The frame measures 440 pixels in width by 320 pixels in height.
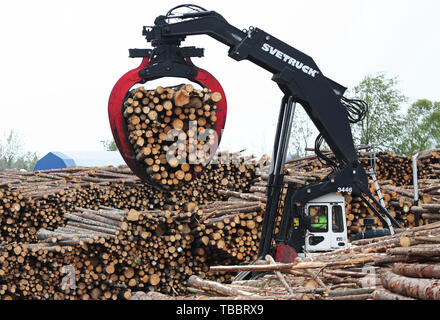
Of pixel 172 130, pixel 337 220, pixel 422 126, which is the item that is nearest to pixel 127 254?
pixel 172 130

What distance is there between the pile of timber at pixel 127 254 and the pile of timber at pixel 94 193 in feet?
4.28

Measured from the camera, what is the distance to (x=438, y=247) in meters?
4.90

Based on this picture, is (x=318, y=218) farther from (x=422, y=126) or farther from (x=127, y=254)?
(x=422, y=126)

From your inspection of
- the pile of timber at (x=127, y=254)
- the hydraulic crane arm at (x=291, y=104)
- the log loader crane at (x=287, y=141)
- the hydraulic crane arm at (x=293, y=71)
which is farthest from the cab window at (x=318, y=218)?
the pile of timber at (x=127, y=254)

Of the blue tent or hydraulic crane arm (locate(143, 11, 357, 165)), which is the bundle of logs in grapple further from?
the blue tent

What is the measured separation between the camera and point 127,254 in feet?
39.2

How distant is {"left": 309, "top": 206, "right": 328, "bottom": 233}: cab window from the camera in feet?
35.4

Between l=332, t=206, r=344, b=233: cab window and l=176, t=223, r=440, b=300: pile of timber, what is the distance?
2842 mm

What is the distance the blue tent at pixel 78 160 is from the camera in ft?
95.0

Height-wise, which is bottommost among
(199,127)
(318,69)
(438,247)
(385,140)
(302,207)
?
(438,247)

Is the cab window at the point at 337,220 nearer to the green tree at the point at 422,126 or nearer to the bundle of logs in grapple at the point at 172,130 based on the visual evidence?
the bundle of logs in grapple at the point at 172,130
